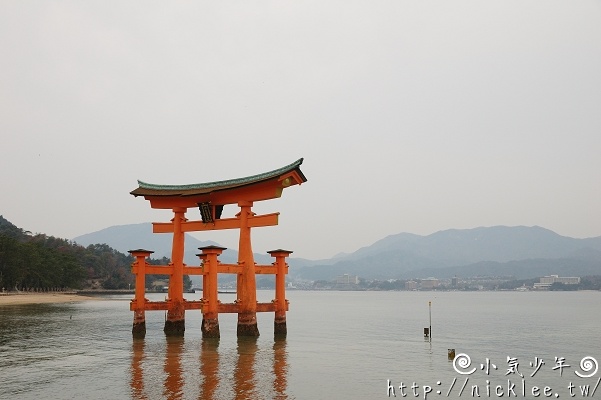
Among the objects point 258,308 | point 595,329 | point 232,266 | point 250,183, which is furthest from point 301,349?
Answer: point 595,329

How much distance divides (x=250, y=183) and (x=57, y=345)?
12.7 m

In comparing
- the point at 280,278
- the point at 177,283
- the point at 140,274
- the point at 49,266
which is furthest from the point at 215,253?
the point at 49,266

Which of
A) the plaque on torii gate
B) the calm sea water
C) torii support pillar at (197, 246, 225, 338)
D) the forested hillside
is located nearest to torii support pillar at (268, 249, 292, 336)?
the plaque on torii gate

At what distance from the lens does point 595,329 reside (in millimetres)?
46281

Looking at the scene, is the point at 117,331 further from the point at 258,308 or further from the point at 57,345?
the point at 258,308

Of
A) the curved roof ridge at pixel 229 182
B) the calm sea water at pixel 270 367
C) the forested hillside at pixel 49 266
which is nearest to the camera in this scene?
the calm sea water at pixel 270 367

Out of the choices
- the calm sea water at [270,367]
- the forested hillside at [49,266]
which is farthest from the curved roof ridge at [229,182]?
the forested hillside at [49,266]

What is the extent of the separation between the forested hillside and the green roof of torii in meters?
50.7

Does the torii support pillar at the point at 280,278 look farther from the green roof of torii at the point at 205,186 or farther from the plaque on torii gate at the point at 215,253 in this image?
the green roof of torii at the point at 205,186

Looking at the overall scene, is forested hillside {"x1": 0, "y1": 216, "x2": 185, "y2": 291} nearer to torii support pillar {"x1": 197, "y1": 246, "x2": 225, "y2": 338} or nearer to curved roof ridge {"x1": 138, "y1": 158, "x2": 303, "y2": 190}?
curved roof ridge {"x1": 138, "y1": 158, "x2": 303, "y2": 190}

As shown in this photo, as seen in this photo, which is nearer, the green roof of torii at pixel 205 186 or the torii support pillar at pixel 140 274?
the green roof of torii at pixel 205 186

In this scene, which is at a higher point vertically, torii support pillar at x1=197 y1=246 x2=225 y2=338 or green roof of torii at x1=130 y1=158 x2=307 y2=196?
green roof of torii at x1=130 y1=158 x2=307 y2=196

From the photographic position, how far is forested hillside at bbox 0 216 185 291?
71.8 meters

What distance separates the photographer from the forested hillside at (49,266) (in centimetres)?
7181
